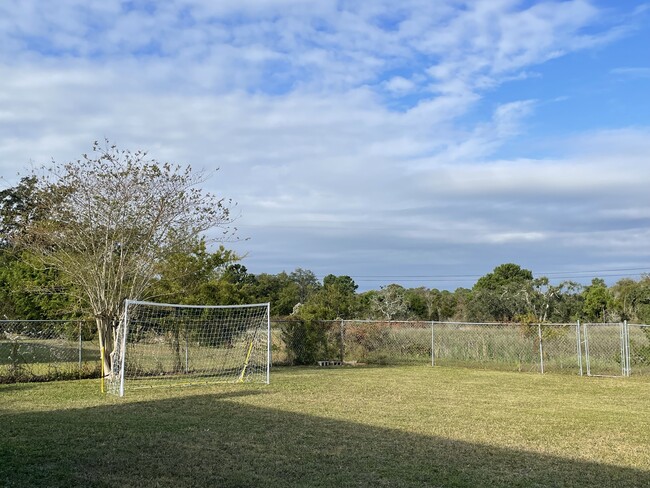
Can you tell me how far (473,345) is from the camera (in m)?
20.0

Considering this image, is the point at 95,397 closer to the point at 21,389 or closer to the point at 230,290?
the point at 21,389

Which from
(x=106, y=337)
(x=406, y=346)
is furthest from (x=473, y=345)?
(x=106, y=337)

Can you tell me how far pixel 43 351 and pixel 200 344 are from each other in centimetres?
396

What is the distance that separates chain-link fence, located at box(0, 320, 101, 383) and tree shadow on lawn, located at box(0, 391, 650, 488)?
5.43 m

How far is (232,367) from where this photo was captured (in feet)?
54.6

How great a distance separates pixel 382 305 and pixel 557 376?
23.7 metres

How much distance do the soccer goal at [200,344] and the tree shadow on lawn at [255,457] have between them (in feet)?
19.9

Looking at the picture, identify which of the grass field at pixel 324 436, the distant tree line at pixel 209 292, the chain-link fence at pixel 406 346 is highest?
the distant tree line at pixel 209 292

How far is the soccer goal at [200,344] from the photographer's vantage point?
15477mm

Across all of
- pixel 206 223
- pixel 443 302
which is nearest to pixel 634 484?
pixel 206 223

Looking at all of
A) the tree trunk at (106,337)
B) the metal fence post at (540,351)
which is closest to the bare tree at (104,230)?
the tree trunk at (106,337)

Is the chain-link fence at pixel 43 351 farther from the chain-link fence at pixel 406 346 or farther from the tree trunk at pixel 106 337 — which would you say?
the tree trunk at pixel 106 337

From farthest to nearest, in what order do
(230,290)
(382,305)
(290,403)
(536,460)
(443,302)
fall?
(443,302) < (382,305) < (230,290) < (290,403) < (536,460)

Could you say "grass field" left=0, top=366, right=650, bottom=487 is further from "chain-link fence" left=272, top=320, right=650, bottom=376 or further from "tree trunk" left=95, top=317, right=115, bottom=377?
"chain-link fence" left=272, top=320, right=650, bottom=376
